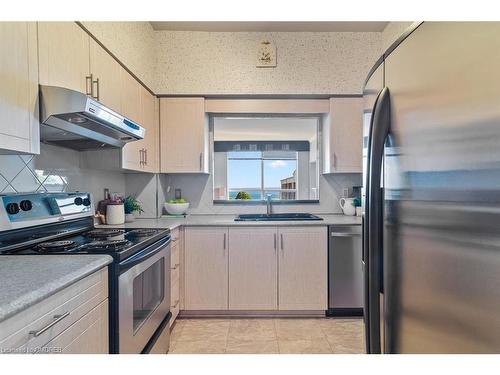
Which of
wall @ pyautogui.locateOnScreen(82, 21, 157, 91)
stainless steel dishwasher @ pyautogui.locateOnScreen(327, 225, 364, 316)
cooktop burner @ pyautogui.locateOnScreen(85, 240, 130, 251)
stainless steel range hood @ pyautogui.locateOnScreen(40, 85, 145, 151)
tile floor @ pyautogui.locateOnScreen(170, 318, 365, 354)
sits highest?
wall @ pyautogui.locateOnScreen(82, 21, 157, 91)

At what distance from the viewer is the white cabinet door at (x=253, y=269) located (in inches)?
102

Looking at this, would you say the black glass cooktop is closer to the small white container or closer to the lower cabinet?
the small white container

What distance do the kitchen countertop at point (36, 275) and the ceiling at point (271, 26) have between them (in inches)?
96.6

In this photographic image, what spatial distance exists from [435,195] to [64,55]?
5.83 ft

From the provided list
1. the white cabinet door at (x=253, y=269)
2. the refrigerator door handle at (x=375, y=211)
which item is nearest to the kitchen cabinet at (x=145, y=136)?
the white cabinet door at (x=253, y=269)

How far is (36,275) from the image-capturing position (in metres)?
0.98

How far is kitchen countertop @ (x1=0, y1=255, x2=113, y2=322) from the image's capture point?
30.7 inches

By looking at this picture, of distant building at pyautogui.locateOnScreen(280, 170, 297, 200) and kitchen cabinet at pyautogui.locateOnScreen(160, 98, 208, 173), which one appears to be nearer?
kitchen cabinet at pyautogui.locateOnScreen(160, 98, 208, 173)

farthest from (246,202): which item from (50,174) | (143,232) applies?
(50,174)

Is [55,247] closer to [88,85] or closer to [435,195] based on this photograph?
[88,85]

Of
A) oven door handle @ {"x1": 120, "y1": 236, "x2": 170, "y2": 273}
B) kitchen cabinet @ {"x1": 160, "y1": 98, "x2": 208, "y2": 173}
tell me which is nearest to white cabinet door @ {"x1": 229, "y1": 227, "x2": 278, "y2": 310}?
oven door handle @ {"x1": 120, "y1": 236, "x2": 170, "y2": 273}

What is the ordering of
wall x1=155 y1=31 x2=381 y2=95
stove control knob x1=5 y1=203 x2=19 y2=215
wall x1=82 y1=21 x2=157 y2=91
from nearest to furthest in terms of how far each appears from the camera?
stove control knob x1=5 y1=203 x2=19 y2=215 < wall x1=82 y1=21 x2=157 y2=91 < wall x1=155 y1=31 x2=381 y2=95

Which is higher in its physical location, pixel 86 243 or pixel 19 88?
pixel 19 88

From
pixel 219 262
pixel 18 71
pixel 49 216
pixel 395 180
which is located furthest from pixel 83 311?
pixel 219 262
